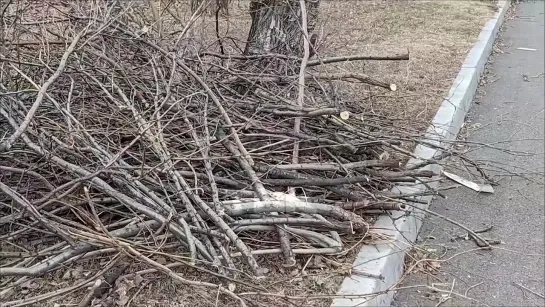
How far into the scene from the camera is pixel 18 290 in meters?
2.84

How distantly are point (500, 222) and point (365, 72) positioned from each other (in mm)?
2728

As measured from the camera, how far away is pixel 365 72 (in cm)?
616

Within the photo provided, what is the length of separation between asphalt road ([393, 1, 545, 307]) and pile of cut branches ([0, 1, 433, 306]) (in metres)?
0.47

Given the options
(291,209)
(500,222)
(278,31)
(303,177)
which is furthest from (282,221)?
(278,31)

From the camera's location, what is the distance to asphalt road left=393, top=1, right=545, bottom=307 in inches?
123

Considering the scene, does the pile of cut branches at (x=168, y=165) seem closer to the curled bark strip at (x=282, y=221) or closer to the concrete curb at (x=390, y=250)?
the curled bark strip at (x=282, y=221)

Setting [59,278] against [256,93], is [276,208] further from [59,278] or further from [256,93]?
[256,93]

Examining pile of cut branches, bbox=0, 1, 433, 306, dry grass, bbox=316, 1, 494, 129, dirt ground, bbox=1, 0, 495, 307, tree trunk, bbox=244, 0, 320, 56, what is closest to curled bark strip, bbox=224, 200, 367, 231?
pile of cut branches, bbox=0, 1, 433, 306

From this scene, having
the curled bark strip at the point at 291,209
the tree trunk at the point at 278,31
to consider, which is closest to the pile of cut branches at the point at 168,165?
the curled bark strip at the point at 291,209

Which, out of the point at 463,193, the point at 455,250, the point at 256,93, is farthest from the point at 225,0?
the point at 455,250

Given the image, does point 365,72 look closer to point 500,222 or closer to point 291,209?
point 500,222

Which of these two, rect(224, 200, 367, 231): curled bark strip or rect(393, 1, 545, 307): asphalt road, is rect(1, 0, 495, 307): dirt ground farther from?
rect(393, 1, 545, 307): asphalt road

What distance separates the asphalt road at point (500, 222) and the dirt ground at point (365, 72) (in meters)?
0.47

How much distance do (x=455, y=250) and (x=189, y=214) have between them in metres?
1.62
